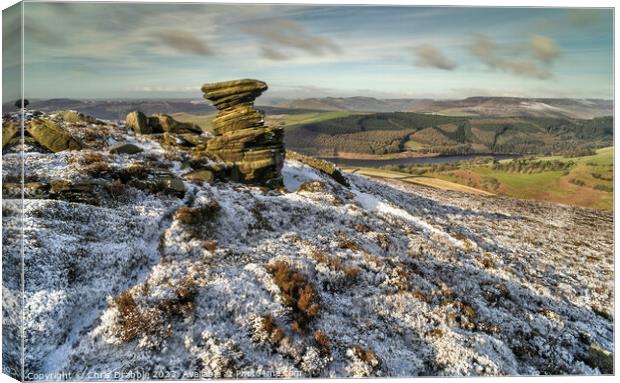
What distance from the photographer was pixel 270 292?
1407 cm

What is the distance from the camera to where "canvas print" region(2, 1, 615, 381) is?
11.9 meters

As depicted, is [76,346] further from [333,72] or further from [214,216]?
[333,72]

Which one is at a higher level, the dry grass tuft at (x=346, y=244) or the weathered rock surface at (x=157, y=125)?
the weathered rock surface at (x=157, y=125)

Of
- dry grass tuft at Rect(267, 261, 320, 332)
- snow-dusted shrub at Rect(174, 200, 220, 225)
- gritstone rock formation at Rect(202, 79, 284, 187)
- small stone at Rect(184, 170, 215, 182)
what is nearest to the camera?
dry grass tuft at Rect(267, 261, 320, 332)

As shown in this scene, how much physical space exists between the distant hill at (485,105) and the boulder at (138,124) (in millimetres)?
16771

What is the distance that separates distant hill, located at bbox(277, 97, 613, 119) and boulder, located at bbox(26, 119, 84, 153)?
46.1 feet

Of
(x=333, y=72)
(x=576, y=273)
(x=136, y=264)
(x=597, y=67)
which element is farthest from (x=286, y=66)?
(x=576, y=273)

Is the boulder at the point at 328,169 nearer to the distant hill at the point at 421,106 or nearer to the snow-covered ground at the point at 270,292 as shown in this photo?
the snow-covered ground at the point at 270,292

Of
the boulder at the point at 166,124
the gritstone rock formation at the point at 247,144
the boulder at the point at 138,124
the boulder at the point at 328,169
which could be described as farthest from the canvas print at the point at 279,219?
the boulder at the point at 328,169

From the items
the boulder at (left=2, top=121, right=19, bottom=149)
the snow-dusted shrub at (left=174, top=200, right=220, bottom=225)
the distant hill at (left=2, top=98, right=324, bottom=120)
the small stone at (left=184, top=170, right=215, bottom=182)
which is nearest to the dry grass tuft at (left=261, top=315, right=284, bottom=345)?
the snow-dusted shrub at (left=174, top=200, right=220, bottom=225)

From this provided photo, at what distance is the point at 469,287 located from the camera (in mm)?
18000

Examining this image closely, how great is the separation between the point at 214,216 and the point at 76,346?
9.09 m

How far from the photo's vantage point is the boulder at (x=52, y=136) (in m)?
22.5

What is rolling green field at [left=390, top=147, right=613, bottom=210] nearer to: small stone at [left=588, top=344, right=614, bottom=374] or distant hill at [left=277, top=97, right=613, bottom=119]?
distant hill at [left=277, top=97, right=613, bottom=119]
